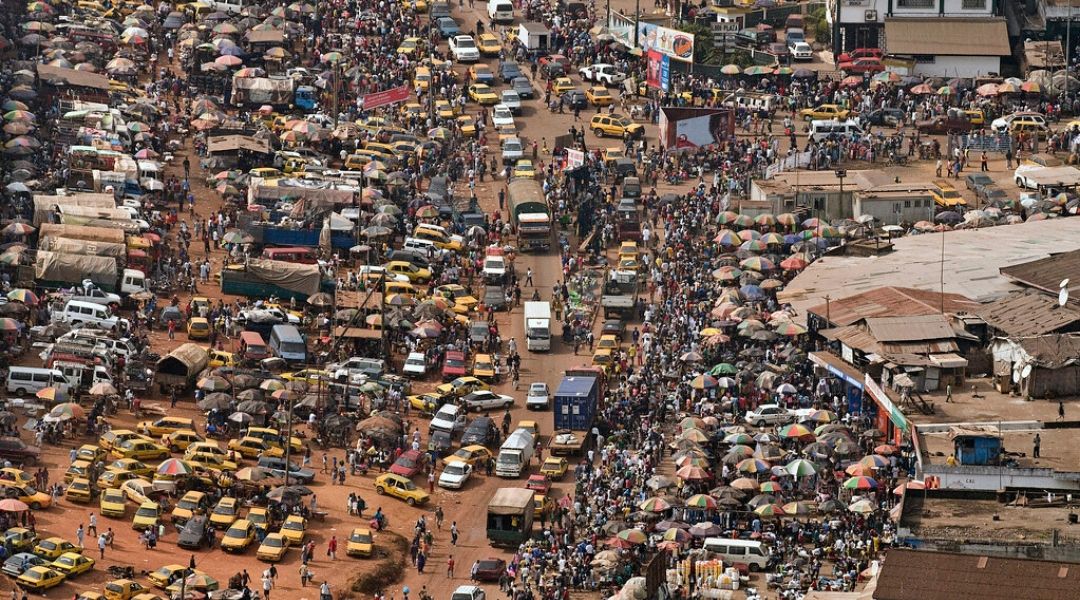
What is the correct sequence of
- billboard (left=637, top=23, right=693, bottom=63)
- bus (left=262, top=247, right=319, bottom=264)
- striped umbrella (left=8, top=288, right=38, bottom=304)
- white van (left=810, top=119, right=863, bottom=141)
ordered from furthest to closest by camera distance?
1. billboard (left=637, top=23, right=693, bottom=63)
2. white van (left=810, top=119, right=863, bottom=141)
3. bus (left=262, top=247, right=319, bottom=264)
4. striped umbrella (left=8, top=288, right=38, bottom=304)

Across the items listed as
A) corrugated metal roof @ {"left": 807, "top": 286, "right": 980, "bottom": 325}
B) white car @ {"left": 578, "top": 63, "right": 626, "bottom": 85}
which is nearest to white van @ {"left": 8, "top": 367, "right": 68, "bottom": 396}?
corrugated metal roof @ {"left": 807, "top": 286, "right": 980, "bottom": 325}

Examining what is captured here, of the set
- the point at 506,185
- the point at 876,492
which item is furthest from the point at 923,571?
the point at 506,185

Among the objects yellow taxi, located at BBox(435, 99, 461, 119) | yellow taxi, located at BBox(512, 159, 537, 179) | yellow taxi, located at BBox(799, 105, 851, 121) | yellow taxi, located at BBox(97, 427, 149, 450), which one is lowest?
yellow taxi, located at BBox(97, 427, 149, 450)

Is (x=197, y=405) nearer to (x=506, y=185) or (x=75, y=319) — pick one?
(x=75, y=319)

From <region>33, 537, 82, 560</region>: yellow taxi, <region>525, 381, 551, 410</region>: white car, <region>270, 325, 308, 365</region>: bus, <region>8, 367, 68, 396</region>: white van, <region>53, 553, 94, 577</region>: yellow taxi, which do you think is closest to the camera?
<region>53, 553, 94, 577</region>: yellow taxi

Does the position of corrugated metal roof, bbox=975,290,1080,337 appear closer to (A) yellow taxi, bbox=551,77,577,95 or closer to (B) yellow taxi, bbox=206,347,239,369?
(B) yellow taxi, bbox=206,347,239,369
